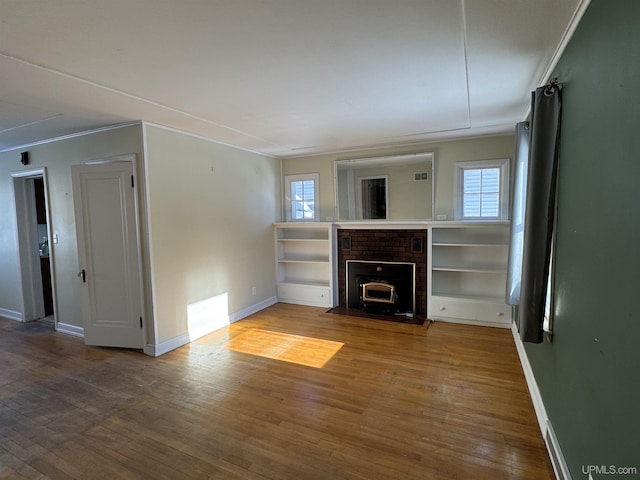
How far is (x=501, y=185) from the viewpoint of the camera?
169 inches

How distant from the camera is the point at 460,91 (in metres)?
2.78

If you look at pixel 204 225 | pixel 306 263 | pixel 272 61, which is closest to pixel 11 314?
pixel 204 225

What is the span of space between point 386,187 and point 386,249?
3.13ft

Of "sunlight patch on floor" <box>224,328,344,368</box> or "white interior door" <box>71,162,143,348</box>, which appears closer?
"sunlight patch on floor" <box>224,328,344,368</box>

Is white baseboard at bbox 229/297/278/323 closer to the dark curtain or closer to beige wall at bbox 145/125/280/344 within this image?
beige wall at bbox 145/125/280/344

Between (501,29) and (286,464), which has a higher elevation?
(501,29)

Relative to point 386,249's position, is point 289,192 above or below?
above

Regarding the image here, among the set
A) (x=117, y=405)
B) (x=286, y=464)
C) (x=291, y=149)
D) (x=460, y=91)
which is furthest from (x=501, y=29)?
(x=117, y=405)

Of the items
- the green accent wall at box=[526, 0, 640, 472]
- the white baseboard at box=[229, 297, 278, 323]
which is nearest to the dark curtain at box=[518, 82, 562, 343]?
the green accent wall at box=[526, 0, 640, 472]

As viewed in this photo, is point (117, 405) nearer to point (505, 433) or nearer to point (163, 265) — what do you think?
point (163, 265)

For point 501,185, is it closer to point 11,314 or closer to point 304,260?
point 304,260

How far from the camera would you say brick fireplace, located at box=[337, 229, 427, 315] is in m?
4.70

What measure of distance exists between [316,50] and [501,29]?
1084 millimetres

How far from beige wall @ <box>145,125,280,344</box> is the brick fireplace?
1269mm
